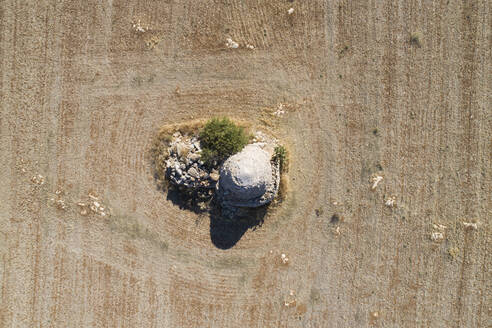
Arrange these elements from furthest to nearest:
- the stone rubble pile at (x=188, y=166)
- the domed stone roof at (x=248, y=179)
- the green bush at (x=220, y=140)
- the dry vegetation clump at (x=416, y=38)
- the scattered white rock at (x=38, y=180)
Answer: the scattered white rock at (x=38, y=180), the dry vegetation clump at (x=416, y=38), the stone rubble pile at (x=188, y=166), the green bush at (x=220, y=140), the domed stone roof at (x=248, y=179)

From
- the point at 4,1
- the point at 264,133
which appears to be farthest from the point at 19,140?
the point at 264,133

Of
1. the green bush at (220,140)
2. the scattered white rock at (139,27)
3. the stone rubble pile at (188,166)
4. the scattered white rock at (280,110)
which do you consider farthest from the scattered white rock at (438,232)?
the scattered white rock at (139,27)

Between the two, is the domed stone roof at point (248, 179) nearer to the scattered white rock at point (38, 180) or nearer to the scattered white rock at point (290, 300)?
the scattered white rock at point (290, 300)

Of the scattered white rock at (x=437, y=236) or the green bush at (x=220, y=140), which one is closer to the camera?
the green bush at (x=220, y=140)

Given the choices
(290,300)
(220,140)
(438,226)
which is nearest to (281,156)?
(220,140)

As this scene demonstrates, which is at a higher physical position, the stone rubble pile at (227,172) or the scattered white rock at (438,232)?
the stone rubble pile at (227,172)

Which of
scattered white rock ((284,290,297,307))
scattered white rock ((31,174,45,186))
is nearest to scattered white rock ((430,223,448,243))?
scattered white rock ((284,290,297,307))
